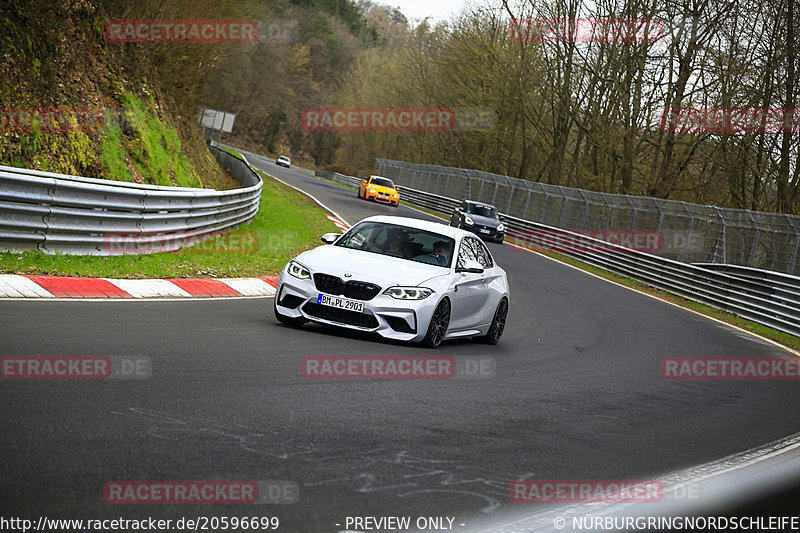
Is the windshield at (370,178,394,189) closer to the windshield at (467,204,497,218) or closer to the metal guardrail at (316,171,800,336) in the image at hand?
the metal guardrail at (316,171,800,336)

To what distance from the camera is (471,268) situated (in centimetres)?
1115

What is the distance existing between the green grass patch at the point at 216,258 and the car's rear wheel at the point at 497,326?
486 cm

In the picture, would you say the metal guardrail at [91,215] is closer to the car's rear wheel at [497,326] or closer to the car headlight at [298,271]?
the car headlight at [298,271]

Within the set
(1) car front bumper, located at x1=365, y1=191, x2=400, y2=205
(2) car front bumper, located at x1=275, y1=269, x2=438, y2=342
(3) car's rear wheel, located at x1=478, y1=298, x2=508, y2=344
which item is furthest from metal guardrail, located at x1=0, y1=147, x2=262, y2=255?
(1) car front bumper, located at x1=365, y1=191, x2=400, y2=205

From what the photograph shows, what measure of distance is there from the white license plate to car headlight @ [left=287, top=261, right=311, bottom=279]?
36cm

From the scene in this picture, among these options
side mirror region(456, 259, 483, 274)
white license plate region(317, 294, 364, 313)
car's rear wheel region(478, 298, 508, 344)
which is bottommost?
car's rear wheel region(478, 298, 508, 344)

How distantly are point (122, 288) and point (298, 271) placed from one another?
9.49ft

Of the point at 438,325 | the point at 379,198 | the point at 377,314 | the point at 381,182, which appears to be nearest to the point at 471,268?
the point at 438,325

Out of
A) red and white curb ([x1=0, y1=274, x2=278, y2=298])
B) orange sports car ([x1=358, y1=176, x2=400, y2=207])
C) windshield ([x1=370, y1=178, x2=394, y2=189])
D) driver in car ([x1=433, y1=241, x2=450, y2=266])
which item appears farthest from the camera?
windshield ([x1=370, y1=178, x2=394, y2=189])

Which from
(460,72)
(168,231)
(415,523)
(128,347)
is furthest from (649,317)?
(460,72)

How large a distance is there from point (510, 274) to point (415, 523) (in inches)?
849

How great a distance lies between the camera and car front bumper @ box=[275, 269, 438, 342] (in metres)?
9.84

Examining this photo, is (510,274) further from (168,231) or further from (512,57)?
(512,57)

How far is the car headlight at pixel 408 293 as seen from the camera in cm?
986
